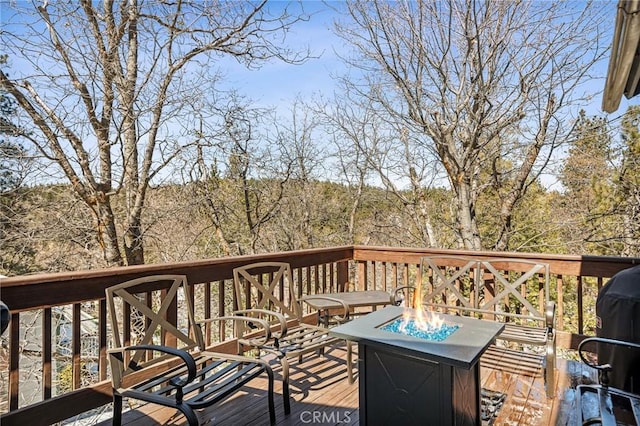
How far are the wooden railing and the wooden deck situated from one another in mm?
428

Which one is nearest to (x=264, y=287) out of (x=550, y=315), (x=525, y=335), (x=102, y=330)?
(x=102, y=330)

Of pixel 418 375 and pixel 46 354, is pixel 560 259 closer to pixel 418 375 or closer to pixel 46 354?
pixel 418 375

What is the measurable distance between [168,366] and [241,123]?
17.7 ft

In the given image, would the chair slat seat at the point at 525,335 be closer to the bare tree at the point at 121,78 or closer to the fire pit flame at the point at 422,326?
the fire pit flame at the point at 422,326

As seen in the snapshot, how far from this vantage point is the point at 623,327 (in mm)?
2318

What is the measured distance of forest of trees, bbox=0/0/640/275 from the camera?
197 inches

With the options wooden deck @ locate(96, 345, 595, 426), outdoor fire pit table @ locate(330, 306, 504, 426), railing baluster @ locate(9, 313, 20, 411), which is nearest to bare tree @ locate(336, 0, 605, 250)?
wooden deck @ locate(96, 345, 595, 426)

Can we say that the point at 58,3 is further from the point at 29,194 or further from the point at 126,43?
the point at 29,194

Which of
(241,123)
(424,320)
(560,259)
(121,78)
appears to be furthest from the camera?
(241,123)

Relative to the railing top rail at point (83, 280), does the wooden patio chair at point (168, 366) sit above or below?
below

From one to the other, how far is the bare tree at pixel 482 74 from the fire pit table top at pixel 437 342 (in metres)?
4.80

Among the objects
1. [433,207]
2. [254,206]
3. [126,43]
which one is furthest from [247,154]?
[433,207]

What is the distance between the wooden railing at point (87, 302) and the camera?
211cm

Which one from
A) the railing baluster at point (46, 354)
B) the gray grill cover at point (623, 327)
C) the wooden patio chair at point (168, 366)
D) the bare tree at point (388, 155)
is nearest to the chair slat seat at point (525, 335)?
the gray grill cover at point (623, 327)
